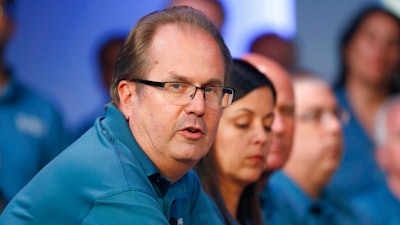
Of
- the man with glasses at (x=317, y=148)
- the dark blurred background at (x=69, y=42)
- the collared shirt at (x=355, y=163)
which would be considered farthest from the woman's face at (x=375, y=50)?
the man with glasses at (x=317, y=148)

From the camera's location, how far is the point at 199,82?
9.24 feet

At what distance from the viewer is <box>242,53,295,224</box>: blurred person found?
417 cm

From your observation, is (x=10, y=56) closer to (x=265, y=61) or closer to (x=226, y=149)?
(x=265, y=61)

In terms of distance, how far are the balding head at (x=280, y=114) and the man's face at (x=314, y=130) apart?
720 mm

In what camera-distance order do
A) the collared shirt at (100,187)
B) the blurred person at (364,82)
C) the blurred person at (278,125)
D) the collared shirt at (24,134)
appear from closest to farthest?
the collared shirt at (100,187) < the blurred person at (278,125) < the collared shirt at (24,134) < the blurred person at (364,82)

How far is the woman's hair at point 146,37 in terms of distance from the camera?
2.82 meters

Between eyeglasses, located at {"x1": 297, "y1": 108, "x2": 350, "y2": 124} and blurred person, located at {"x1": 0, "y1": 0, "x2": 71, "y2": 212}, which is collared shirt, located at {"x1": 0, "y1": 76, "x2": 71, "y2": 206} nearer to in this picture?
blurred person, located at {"x1": 0, "y1": 0, "x2": 71, "y2": 212}

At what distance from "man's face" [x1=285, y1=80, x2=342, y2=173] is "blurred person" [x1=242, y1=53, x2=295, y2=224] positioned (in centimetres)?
72

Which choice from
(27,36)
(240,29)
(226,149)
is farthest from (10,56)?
(226,149)

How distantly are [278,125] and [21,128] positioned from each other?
1.15 metres

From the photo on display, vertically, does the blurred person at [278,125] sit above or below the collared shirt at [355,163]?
above

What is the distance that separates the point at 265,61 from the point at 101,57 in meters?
1.29

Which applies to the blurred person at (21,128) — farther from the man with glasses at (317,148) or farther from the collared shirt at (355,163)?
the collared shirt at (355,163)

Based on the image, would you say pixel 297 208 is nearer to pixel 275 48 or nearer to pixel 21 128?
pixel 21 128
